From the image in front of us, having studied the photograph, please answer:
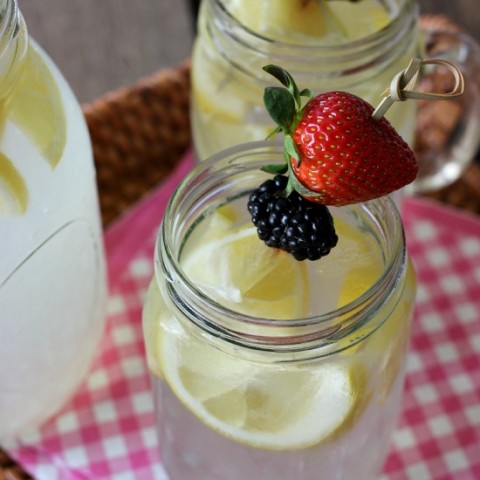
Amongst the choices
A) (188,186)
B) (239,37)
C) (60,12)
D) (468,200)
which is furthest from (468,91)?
(60,12)

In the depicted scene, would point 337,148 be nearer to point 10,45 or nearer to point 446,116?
point 10,45

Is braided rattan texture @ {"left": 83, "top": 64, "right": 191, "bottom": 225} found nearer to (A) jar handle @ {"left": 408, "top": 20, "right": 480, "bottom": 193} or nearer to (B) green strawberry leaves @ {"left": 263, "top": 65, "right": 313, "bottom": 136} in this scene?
(A) jar handle @ {"left": 408, "top": 20, "right": 480, "bottom": 193}

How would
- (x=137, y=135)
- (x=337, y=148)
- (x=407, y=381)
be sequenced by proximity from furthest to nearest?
(x=137, y=135) < (x=407, y=381) < (x=337, y=148)

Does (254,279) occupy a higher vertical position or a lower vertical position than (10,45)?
lower

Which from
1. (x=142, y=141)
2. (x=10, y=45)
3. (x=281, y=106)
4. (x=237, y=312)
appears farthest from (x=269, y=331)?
(x=142, y=141)

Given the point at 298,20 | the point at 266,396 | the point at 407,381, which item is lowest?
the point at 407,381

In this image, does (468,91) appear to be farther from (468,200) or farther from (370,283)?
(370,283)
